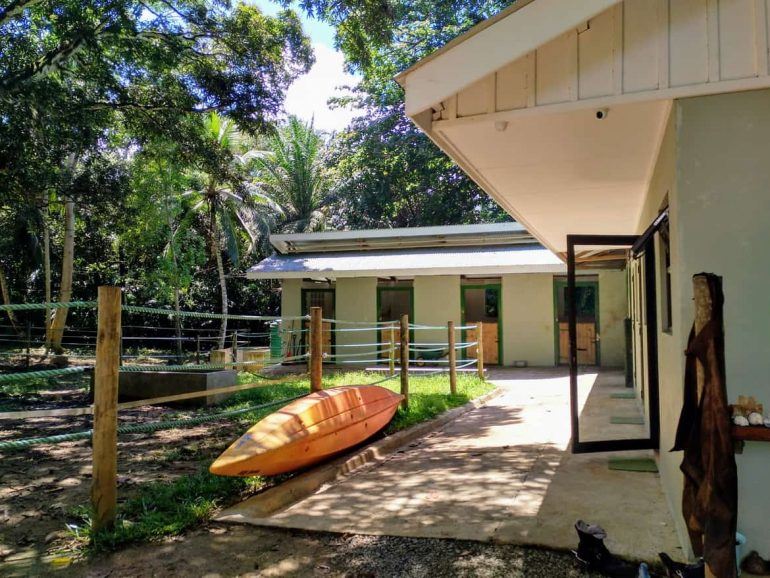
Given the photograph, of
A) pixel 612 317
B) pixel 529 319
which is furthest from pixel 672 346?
pixel 529 319

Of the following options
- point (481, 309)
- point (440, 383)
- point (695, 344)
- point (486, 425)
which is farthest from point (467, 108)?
point (481, 309)

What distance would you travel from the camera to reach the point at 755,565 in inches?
115

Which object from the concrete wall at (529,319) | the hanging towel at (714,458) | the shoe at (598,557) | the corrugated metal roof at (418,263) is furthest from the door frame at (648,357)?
the concrete wall at (529,319)

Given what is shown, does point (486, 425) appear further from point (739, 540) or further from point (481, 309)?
point (481, 309)

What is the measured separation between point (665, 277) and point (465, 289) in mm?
11184

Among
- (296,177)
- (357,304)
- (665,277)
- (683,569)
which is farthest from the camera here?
(296,177)

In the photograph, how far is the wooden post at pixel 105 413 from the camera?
3537 mm

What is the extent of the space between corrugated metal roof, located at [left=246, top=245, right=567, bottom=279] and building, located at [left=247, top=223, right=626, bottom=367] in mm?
26

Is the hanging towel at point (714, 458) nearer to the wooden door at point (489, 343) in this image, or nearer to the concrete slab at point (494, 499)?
the concrete slab at point (494, 499)

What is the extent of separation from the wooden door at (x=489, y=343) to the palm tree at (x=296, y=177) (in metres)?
12.1

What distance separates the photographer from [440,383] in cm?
1088

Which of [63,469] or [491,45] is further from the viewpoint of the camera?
[63,469]

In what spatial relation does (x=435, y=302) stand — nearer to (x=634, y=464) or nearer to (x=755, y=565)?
(x=634, y=464)

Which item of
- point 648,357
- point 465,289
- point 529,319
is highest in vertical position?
point 465,289
